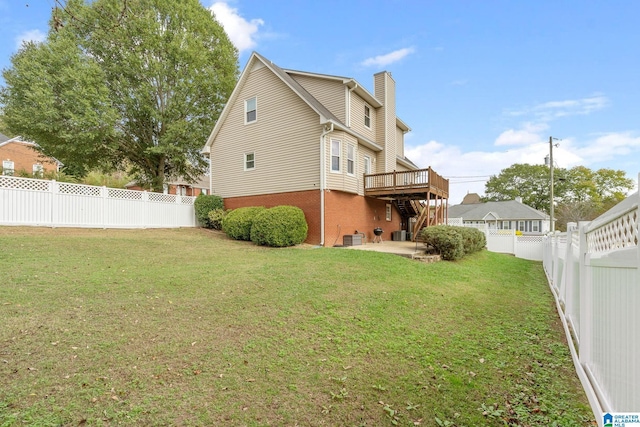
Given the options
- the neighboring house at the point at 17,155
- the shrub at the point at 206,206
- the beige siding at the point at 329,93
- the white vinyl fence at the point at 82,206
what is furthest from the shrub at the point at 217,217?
the neighboring house at the point at 17,155

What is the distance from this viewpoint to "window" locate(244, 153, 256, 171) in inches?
625

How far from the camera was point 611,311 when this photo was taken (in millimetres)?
2631

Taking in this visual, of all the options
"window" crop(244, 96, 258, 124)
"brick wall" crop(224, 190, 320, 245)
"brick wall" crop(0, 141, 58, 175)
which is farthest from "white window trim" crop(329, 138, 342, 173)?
"brick wall" crop(0, 141, 58, 175)

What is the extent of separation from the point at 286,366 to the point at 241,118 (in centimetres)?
1518

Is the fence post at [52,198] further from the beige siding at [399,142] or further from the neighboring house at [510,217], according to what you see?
the neighboring house at [510,217]

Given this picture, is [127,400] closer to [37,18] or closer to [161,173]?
[37,18]

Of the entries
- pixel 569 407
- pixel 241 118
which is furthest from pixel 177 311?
pixel 241 118

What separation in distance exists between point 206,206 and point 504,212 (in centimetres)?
3775

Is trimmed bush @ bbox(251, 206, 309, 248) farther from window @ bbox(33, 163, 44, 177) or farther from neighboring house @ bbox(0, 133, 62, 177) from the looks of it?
neighboring house @ bbox(0, 133, 62, 177)

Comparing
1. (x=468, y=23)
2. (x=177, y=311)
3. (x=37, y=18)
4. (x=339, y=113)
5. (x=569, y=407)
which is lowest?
(x=569, y=407)

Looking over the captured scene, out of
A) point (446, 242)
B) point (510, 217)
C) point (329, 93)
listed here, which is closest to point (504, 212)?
point (510, 217)

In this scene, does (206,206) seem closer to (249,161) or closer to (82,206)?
(249,161)

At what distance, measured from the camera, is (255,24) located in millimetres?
11281

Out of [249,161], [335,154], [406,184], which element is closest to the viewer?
[335,154]
